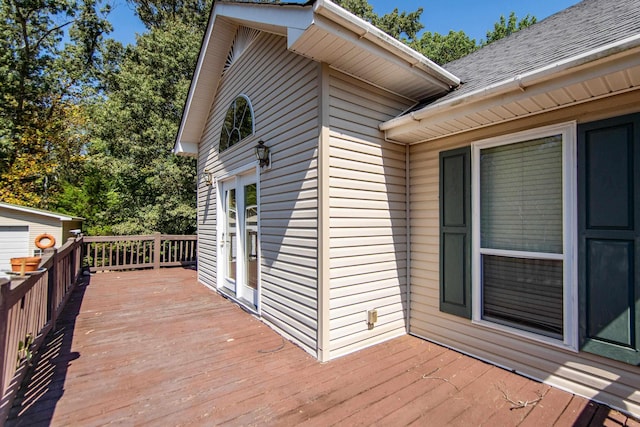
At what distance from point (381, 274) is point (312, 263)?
2.83ft

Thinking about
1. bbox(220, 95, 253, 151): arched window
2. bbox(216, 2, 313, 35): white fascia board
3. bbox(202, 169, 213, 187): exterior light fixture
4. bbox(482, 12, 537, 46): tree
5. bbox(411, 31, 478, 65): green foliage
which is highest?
bbox(482, 12, 537, 46): tree

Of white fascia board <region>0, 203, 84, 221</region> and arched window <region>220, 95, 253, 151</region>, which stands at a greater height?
arched window <region>220, 95, 253, 151</region>

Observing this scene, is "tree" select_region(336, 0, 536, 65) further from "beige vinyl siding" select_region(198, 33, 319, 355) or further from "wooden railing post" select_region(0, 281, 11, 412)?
"wooden railing post" select_region(0, 281, 11, 412)

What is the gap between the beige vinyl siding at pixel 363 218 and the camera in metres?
3.12

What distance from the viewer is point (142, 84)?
1124 cm

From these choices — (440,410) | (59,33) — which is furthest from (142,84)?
Answer: (440,410)

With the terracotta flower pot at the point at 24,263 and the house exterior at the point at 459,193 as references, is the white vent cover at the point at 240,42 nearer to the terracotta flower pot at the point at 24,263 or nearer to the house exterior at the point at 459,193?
the house exterior at the point at 459,193

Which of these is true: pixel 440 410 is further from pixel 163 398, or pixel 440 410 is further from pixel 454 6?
pixel 454 6

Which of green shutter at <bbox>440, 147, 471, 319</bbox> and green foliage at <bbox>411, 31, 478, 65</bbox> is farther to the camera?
green foliage at <bbox>411, 31, 478, 65</bbox>

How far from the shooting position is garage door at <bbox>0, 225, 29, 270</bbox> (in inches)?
351

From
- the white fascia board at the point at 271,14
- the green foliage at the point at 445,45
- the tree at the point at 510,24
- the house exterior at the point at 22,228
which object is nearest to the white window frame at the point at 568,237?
the white fascia board at the point at 271,14

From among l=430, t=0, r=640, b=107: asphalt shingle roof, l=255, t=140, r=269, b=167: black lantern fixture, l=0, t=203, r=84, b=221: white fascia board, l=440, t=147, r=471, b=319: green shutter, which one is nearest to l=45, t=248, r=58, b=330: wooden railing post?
l=255, t=140, r=269, b=167: black lantern fixture

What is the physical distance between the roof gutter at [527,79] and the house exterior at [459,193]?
0.01 m

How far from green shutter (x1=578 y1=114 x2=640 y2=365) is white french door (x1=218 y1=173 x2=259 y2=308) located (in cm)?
359
